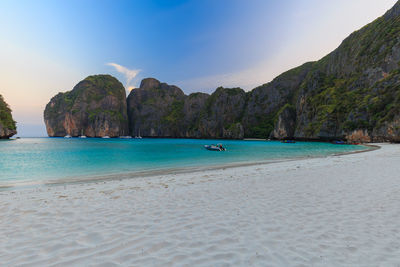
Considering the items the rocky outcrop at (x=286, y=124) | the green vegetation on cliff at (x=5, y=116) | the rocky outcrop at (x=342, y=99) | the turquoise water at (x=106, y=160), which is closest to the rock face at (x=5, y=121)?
the green vegetation on cliff at (x=5, y=116)

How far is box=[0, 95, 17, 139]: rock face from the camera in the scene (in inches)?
3649

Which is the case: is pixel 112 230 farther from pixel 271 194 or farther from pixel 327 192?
pixel 327 192

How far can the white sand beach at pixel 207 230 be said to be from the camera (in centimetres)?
370

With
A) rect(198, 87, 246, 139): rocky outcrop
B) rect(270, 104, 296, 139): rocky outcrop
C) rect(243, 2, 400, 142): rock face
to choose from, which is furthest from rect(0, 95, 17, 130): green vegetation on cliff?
rect(270, 104, 296, 139): rocky outcrop

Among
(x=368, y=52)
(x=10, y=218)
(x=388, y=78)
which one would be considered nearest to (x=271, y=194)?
(x=10, y=218)

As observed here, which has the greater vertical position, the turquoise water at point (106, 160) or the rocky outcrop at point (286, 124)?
the rocky outcrop at point (286, 124)

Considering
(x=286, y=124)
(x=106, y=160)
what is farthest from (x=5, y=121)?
(x=286, y=124)

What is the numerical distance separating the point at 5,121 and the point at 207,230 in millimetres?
135387

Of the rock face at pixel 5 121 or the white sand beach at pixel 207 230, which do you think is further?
the rock face at pixel 5 121

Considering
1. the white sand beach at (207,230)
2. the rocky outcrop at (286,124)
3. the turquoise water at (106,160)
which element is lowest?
the turquoise water at (106,160)

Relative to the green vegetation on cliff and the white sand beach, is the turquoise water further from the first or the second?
the green vegetation on cliff

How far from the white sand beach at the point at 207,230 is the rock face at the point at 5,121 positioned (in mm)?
123945

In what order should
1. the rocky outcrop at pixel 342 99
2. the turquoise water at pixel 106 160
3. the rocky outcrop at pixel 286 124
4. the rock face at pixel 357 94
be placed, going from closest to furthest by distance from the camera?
the turquoise water at pixel 106 160
the rock face at pixel 357 94
the rocky outcrop at pixel 342 99
the rocky outcrop at pixel 286 124

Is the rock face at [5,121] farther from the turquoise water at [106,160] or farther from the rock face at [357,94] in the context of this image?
the rock face at [357,94]
